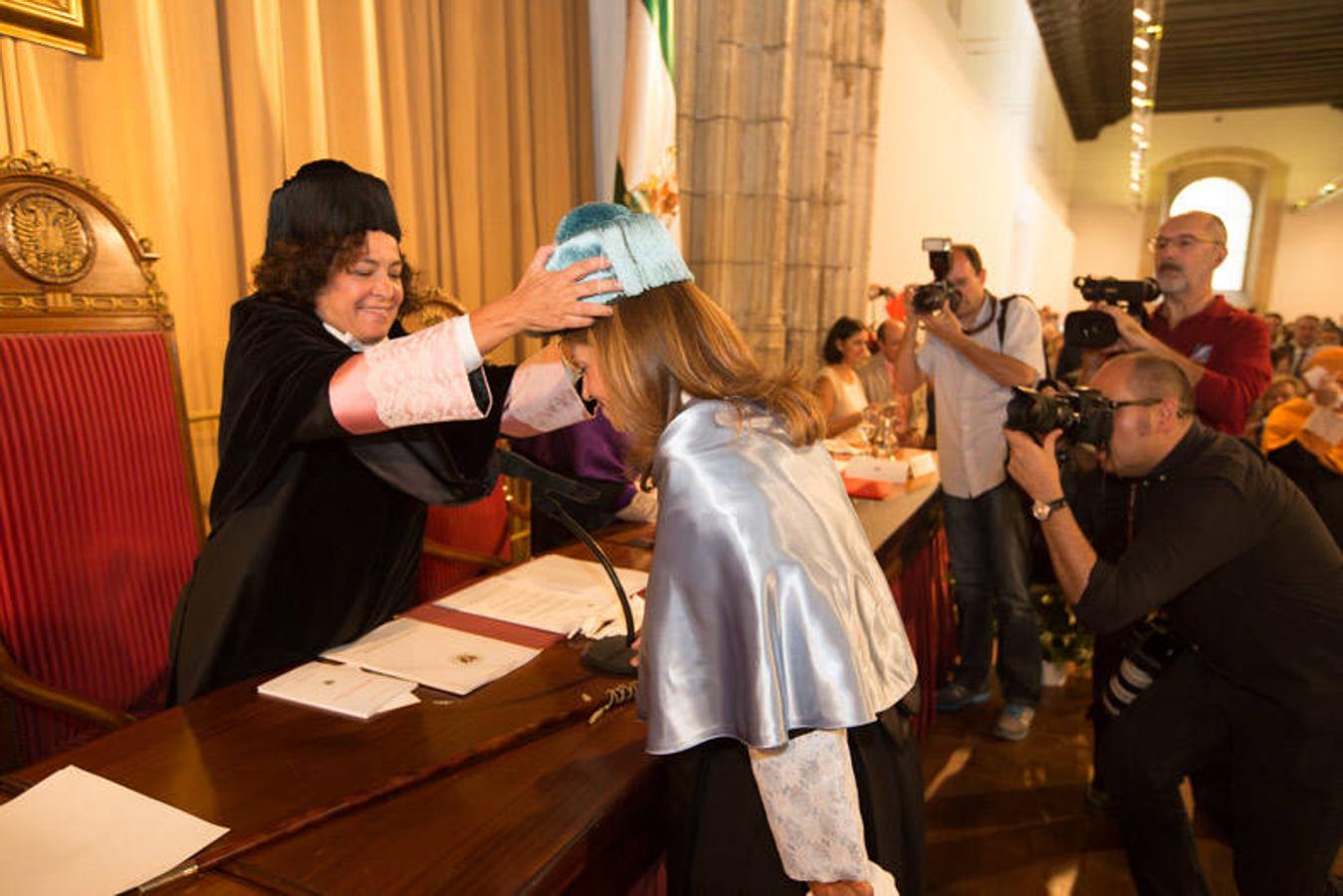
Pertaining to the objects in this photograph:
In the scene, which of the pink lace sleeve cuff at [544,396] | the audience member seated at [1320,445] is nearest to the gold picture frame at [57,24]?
the pink lace sleeve cuff at [544,396]

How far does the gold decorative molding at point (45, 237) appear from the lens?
5.82ft

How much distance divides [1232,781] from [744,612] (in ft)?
5.55

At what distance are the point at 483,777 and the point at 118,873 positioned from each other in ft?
1.35

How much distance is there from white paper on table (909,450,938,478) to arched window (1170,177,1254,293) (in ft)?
59.7

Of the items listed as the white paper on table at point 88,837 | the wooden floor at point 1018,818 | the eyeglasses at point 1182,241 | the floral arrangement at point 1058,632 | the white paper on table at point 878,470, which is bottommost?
the wooden floor at point 1018,818

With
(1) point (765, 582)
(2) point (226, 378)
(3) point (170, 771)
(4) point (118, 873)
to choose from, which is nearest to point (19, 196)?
(2) point (226, 378)

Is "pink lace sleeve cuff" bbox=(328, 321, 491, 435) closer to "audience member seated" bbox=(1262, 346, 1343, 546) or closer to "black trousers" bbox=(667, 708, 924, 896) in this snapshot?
"black trousers" bbox=(667, 708, 924, 896)

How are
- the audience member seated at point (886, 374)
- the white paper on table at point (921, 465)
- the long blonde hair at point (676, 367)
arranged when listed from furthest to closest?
the audience member seated at point (886, 374), the white paper on table at point (921, 465), the long blonde hair at point (676, 367)

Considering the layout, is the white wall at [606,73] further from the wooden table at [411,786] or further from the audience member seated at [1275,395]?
the audience member seated at [1275,395]

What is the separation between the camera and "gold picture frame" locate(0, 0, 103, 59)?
204cm

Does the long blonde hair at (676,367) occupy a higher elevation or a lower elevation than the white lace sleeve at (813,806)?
higher

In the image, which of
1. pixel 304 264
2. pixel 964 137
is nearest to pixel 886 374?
pixel 304 264

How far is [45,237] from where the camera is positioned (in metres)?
1.84

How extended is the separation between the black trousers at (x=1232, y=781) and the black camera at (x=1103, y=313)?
1.18 metres
